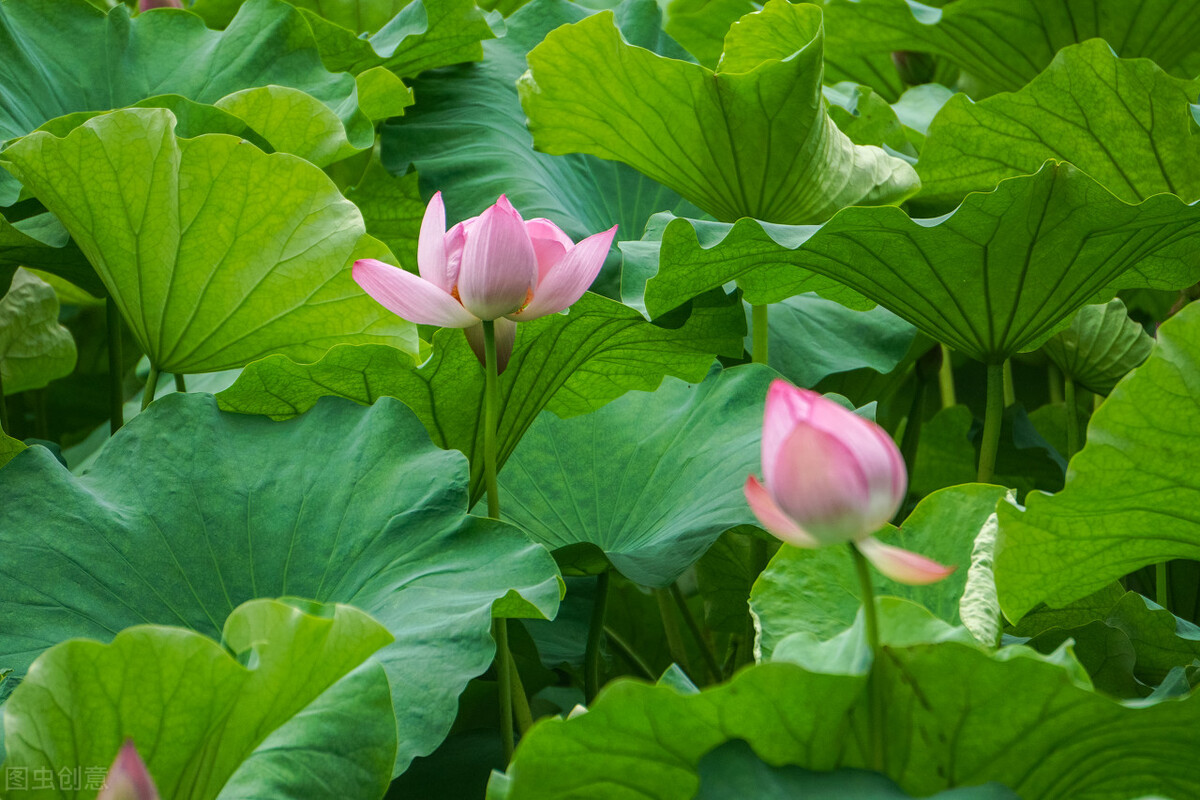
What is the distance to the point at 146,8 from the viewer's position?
3.85 feet

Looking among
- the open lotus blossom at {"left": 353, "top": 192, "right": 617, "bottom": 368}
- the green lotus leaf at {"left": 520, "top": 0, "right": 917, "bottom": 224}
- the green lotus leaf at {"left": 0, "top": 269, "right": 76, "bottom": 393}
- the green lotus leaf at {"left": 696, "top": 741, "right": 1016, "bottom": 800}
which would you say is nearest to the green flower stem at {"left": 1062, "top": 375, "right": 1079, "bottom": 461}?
the green lotus leaf at {"left": 520, "top": 0, "right": 917, "bottom": 224}

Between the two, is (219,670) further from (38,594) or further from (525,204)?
(525,204)

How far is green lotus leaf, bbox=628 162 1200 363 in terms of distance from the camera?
29.1 inches

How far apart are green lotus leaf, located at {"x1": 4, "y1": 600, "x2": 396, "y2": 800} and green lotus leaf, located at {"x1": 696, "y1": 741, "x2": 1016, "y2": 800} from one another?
0.17 metres

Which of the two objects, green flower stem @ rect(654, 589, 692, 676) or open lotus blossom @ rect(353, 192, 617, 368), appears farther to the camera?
green flower stem @ rect(654, 589, 692, 676)

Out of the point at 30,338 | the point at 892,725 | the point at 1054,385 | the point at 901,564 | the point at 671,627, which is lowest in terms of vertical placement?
the point at 671,627

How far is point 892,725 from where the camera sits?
0.49 metres

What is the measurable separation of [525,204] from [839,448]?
2.49 ft

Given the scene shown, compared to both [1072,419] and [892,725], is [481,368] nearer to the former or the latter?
[892,725]

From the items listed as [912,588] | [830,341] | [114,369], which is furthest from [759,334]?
[114,369]

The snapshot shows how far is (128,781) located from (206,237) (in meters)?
0.57

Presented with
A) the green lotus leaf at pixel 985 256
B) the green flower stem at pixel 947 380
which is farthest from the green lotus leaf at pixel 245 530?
the green flower stem at pixel 947 380

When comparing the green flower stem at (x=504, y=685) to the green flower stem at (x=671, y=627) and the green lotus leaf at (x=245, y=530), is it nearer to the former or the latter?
the green lotus leaf at (x=245, y=530)

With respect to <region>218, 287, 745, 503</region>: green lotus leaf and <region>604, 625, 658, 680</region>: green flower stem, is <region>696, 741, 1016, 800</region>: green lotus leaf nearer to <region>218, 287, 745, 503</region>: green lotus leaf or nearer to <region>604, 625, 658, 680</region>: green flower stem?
<region>218, 287, 745, 503</region>: green lotus leaf
